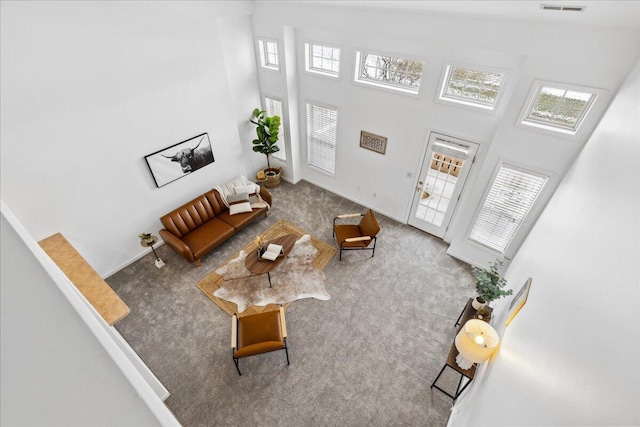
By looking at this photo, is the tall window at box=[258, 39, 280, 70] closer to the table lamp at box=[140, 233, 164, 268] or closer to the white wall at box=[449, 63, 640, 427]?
the table lamp at box=[140, 233, 164, 268]

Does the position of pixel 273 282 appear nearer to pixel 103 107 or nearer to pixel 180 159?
pixel 180 159

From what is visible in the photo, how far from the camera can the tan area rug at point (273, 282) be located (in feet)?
16.4

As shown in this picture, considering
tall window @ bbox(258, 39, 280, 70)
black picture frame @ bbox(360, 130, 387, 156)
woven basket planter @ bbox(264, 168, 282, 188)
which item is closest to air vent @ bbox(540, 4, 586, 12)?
black picture frame @ bbox(360, 130, 387, 156)

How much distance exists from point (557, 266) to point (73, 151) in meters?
5.95

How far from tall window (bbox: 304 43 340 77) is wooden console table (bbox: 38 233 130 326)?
16.9 ft

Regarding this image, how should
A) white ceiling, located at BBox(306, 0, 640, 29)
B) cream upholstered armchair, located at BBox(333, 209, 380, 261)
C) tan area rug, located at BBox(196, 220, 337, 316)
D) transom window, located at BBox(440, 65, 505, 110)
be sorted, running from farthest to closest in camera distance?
cream upholstered armchair, located at BBox(333, 209, 380, 261), tan area rug, located at BBox(196, 220, 337, 316), transom window, located at BBox(440, 65, 505, 110), white ceiling, located at BBox(306, 0, 640, 29)

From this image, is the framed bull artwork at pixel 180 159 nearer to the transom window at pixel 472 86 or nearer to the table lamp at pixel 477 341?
the transom window at pixel 472 86

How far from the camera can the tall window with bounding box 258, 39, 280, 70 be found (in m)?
6.28

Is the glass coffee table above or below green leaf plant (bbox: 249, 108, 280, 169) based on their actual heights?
below

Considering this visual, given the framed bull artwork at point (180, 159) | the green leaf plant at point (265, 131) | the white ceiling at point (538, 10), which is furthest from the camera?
the green leaf plant at point (265, 131)

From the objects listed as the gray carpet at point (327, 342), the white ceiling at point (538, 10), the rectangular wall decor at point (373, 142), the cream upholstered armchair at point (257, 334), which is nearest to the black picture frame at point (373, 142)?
the rectangular wall decor at point (373, 142)

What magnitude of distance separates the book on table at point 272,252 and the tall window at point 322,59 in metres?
3.51

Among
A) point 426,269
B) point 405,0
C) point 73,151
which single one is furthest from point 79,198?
point 426,269

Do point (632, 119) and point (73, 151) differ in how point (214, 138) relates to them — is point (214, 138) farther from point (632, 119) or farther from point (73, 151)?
point (632, 119)
